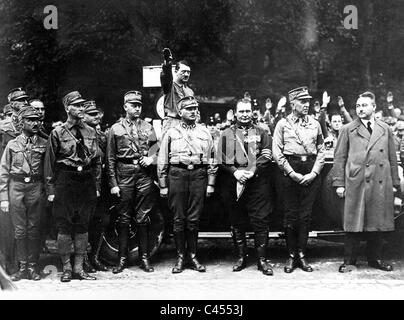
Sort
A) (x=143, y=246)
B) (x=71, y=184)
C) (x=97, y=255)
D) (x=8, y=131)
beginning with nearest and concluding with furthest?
(x=71, y=184) < (x=143, y=246) < (x=97, y=255) < (x=8, y=131)

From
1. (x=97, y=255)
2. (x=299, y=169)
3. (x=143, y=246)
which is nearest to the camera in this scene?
(x=299, y=169)

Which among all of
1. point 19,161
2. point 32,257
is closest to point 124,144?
point 19,161

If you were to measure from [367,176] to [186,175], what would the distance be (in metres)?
1.93

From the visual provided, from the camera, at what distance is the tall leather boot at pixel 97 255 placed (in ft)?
19.8

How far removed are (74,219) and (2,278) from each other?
997 millimetres

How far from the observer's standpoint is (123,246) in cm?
596

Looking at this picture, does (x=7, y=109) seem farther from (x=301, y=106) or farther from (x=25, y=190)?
(x=301, y=106)

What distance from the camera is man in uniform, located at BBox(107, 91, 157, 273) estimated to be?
592 centimetres

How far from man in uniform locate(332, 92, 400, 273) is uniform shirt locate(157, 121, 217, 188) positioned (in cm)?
137

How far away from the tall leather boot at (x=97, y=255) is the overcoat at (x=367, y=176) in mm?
2624

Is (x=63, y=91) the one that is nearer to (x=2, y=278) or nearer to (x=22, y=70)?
(x=22, y=70)

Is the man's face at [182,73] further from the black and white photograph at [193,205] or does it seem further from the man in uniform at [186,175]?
the man in uniform at [186,175]

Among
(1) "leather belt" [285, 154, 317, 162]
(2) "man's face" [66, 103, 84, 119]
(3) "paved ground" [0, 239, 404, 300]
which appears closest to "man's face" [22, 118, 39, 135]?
(2) "man's face" [66, 103, 84, 119]

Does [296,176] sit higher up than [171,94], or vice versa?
[171,94]
